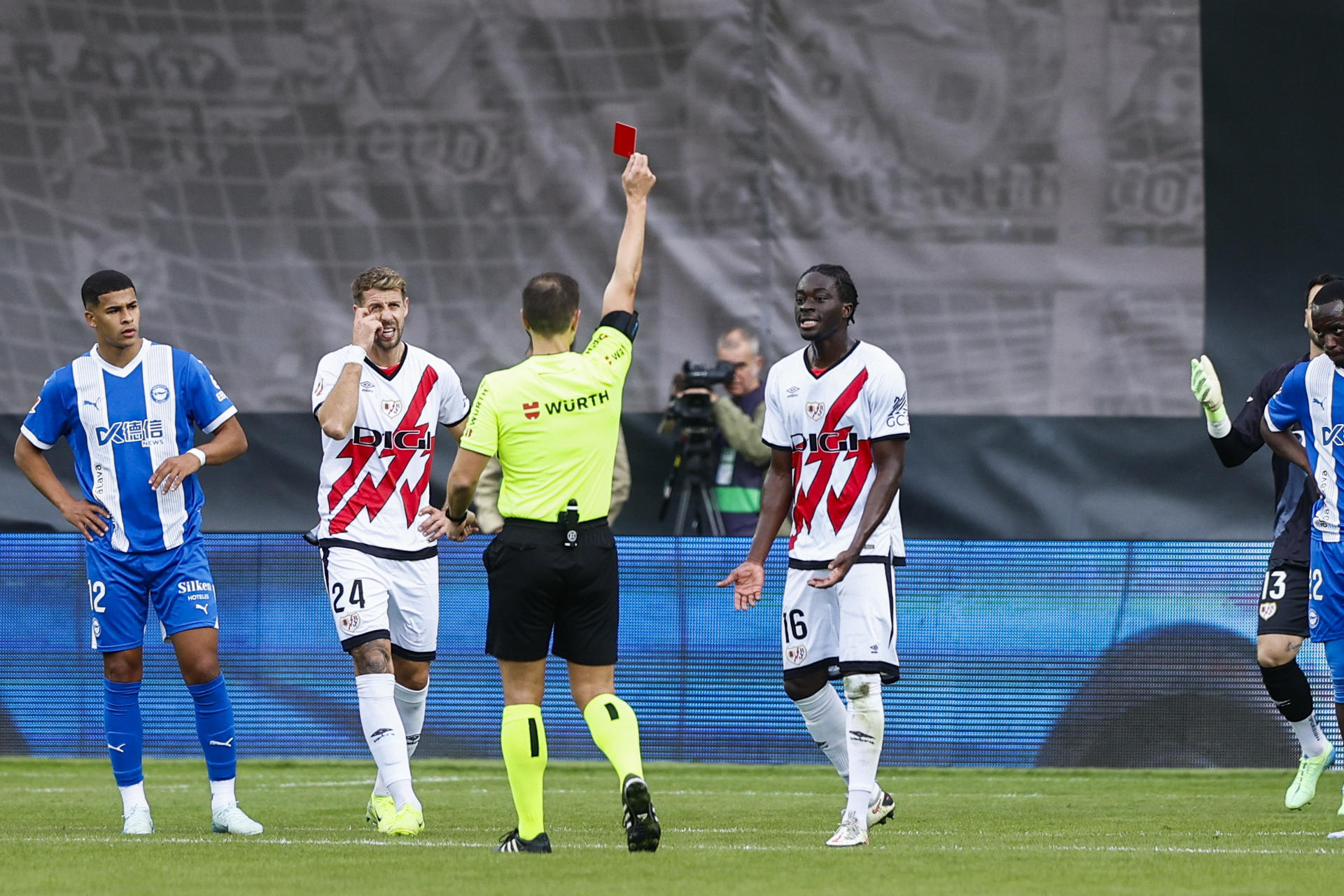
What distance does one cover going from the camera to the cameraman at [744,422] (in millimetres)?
11453

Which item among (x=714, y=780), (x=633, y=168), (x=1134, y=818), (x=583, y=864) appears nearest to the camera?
(x=583, y=864)

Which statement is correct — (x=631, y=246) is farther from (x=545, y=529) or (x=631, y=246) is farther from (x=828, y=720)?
(x=828, y=720)

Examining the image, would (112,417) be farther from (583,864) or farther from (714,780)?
(714,780)

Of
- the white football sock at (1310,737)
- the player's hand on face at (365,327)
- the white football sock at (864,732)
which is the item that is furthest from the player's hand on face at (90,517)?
the white football sock at (1310,737)

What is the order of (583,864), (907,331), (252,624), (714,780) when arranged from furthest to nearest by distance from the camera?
(907,331) < (252,624) < (714,780) < (583,864)

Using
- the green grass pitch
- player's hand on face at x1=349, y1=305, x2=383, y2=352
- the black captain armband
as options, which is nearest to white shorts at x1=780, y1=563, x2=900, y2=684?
the green grass pitch

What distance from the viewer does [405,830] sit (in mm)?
7238

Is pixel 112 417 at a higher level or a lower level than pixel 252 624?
higher

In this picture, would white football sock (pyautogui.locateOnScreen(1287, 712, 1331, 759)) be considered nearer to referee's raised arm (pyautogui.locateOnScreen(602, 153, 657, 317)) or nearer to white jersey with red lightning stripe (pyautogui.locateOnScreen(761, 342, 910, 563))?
white jersey with red lightning stripe (pyautogui.locateOnScreen(761, 342, 910, 563))

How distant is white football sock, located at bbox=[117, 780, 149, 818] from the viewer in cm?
750

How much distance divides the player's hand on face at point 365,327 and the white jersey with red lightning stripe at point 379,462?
0.32 feet

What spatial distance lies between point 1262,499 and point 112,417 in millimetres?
7667

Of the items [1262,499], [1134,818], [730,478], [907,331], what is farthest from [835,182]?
[1134,818]

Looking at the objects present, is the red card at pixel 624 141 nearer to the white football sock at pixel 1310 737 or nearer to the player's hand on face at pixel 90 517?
the player's hand on face at pixel 90 517
